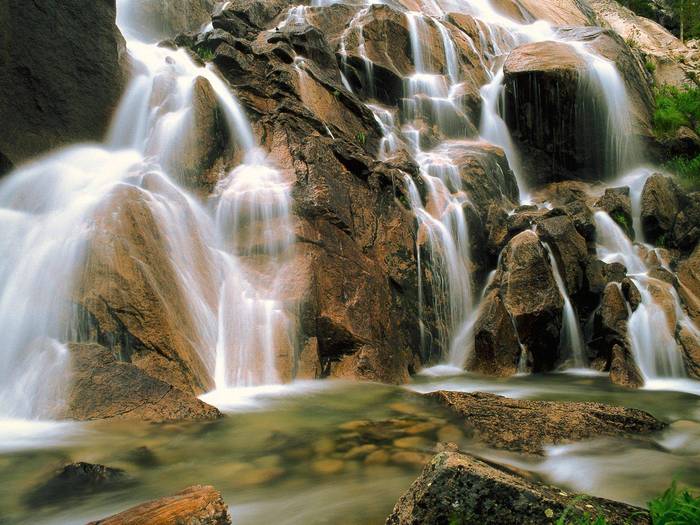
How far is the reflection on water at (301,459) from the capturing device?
12.5 feet

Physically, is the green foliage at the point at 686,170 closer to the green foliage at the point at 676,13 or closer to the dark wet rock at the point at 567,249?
the dark wet rock at the point at 567,249

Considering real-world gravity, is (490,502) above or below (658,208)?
below

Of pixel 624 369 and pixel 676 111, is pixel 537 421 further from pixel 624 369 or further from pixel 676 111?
pixel 676 111

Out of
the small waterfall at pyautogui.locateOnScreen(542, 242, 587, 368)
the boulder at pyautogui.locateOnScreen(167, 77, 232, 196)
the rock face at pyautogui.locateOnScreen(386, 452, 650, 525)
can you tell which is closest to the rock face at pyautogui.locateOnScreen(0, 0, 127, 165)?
the boulder at pyautogui.locateOnScreen(167, 77, 232, 196)

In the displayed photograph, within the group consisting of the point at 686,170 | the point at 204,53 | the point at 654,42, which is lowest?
the point at 686,170

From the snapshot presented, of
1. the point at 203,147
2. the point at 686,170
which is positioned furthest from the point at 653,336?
the point at 686,170

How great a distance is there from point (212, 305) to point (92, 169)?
11.9 ft

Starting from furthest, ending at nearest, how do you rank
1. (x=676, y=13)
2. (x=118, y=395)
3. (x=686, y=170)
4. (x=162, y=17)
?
(x=676, y=13) < (x=162, y=17) < (x=686, y=170) < (x=118, y=395)

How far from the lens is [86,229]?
6.84 m

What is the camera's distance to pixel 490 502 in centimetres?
276

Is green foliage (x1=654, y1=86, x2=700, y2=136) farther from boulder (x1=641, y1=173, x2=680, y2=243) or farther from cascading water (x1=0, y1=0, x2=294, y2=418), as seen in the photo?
cascading water (x1=0, y1=0, x2=294, y2=418)

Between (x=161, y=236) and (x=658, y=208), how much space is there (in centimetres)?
1157

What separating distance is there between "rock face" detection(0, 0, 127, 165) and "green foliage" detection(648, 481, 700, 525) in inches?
371

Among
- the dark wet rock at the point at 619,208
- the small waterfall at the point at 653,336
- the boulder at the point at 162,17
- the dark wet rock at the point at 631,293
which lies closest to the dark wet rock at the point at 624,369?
the small waterfall at the point at 653,336
